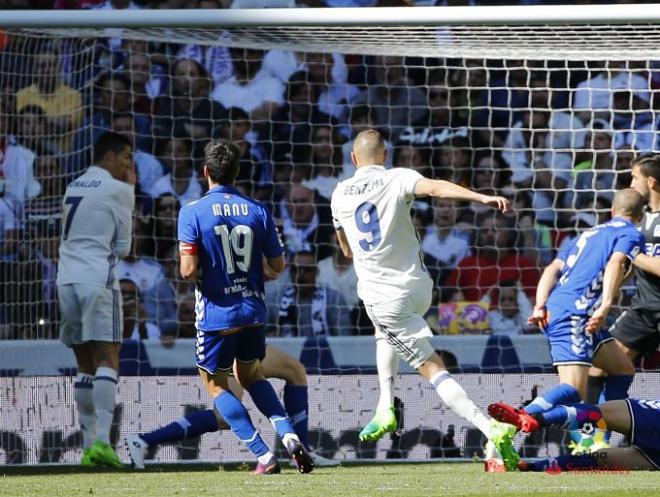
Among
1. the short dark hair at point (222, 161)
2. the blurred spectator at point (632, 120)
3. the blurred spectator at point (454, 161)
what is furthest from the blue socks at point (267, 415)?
the blurred spectator at point (632, 120)

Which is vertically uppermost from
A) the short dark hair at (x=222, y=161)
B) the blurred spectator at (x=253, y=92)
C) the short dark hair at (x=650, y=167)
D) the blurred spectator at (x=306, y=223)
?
the blurred spectator at (x=253, y=92)

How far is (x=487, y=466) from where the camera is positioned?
23.6ft

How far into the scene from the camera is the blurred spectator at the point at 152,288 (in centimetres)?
1089

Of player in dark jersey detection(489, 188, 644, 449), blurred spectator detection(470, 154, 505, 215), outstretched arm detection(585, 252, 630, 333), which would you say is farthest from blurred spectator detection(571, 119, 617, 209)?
outstretched arm detection(585, 252, 630, 333)

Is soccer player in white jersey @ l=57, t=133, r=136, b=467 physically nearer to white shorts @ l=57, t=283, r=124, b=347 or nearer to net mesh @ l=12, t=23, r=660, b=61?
white shorts @ l=57, t=283, r=124, b=347

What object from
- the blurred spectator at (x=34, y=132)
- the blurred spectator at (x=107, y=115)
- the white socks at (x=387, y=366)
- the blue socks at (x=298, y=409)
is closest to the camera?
the white socks at (x=387, y=366)

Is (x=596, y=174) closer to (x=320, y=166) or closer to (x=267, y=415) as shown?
(x=320, y=166)

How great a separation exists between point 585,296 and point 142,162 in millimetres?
5031

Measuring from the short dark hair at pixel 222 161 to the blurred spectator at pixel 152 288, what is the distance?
3800mm

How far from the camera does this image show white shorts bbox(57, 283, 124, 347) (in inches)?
330

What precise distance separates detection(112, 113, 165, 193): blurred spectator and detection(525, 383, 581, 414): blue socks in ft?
16.5

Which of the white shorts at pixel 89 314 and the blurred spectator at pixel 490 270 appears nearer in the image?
the white shorts at pixel 89 314

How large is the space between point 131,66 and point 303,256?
2.55 metres

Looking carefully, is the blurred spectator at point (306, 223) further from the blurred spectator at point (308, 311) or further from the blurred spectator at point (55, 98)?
the blurred spectator at point (55, 98)
